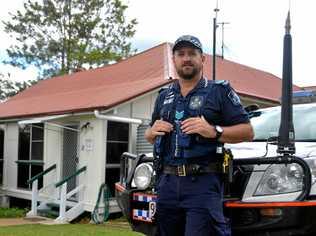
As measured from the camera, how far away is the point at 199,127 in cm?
338

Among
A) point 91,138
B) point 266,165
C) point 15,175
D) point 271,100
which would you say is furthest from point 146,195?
point 15,175

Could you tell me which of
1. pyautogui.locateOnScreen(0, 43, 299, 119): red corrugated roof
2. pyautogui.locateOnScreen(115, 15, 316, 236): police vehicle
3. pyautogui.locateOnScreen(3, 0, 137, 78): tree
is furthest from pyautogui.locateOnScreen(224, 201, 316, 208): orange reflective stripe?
pyautogui.locateOnScreen(3, 0, 137, 78): tree

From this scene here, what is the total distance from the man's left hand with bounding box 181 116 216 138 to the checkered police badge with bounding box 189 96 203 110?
13 centimetres

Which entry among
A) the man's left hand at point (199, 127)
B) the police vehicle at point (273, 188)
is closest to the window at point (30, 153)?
the police vehicle at point (273, 188)

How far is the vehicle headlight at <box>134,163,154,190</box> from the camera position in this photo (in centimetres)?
435

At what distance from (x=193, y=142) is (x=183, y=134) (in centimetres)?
8

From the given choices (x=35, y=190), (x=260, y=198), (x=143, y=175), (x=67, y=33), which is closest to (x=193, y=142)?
(x=260, y=198)

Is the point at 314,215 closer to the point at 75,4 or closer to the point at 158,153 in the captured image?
the point at 158,153

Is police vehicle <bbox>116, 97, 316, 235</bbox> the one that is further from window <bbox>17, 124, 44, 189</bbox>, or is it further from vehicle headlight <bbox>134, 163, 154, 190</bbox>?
window <bbox>17, 124, 44, 189</bbox>

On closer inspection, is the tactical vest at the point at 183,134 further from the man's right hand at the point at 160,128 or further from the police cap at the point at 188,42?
the police cap at the point at 188,42

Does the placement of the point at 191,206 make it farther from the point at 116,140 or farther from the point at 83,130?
the point at 83,130

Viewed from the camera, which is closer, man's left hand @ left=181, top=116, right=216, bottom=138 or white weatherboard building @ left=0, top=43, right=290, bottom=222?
man's left hand @ left=181, top=116, right=216, bottom=138

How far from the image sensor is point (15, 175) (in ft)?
54.5

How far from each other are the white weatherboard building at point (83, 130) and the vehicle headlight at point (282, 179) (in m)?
8.58
